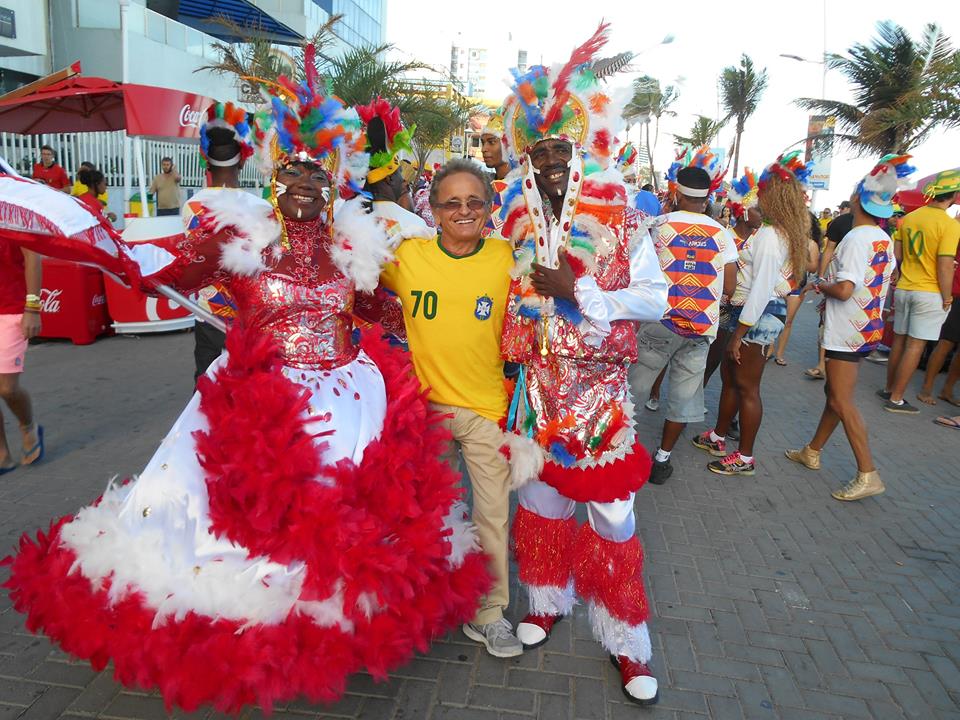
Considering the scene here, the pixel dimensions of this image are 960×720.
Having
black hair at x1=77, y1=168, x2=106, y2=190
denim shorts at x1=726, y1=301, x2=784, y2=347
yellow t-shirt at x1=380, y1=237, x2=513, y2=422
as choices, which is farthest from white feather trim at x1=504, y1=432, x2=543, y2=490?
black hair at x1=77, y1=168, x2=106, y2=190

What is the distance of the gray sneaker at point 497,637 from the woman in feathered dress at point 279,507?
0.27m

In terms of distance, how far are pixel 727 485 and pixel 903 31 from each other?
1860 cm

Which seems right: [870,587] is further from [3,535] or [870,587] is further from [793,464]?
[3,535]

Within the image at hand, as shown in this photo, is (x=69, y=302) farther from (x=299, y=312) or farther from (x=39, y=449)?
(x=299, y=312)

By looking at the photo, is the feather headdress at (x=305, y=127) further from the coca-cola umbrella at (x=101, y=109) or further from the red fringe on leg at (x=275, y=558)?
the coca-cola umbrella at (x=101, y=109)

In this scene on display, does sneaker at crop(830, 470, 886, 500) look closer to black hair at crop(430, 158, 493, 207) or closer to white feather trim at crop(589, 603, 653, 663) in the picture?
white feather trim at crop(589, 603, 653, 663)

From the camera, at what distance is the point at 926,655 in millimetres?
3066

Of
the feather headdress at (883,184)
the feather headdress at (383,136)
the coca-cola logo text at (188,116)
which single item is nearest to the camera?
the feather headdress at (383,136)

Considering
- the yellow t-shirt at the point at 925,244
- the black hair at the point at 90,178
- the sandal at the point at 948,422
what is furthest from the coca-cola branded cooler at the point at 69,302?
the sandal at the point at 948,422

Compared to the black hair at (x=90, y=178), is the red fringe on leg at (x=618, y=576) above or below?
below

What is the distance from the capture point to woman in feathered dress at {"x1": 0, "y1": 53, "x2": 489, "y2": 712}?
2.14m

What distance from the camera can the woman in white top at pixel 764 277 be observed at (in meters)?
4.65

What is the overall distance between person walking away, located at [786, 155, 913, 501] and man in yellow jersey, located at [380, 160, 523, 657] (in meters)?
2.94

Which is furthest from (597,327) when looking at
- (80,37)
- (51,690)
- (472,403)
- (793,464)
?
(80,37)
